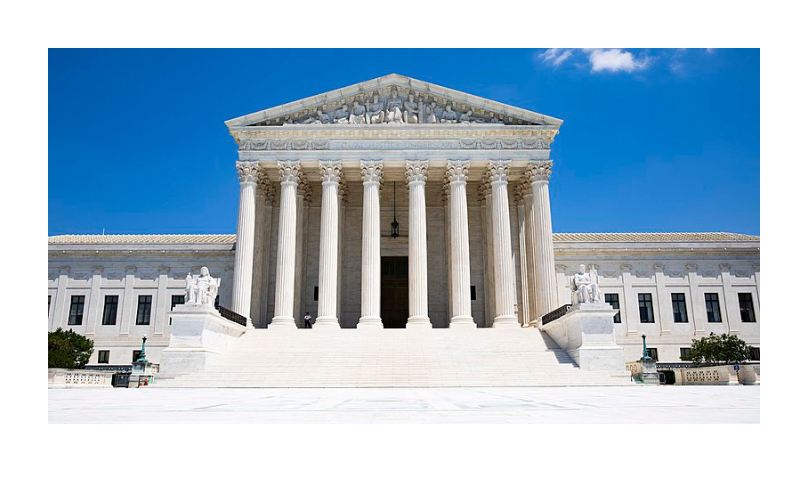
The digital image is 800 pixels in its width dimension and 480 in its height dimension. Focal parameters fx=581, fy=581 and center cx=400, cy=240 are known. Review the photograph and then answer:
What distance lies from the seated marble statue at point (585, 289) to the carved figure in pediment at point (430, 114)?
13835 mm

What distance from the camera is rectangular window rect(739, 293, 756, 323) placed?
4069 cm

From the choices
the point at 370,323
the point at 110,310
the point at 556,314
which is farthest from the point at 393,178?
the point at 110,310

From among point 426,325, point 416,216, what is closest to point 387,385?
point 426,325

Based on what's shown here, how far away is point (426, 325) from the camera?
31.8 metres

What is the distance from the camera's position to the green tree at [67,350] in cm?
2873

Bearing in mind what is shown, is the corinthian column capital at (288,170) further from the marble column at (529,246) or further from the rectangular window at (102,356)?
the rectangular window at (102,356)

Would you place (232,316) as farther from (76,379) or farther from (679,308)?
(679,308)

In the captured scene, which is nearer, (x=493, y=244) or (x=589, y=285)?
(x=589, y=285)

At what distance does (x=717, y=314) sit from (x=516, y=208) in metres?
16.3

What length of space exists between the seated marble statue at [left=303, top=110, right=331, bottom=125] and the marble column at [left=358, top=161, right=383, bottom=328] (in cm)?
355

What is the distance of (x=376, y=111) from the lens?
35.4 meters

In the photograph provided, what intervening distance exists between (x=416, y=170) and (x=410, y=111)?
3.86 metres

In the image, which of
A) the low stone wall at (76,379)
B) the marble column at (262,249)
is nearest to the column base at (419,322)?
the marble column at (262,249)

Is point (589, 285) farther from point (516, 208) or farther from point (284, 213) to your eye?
point (284, 213)
